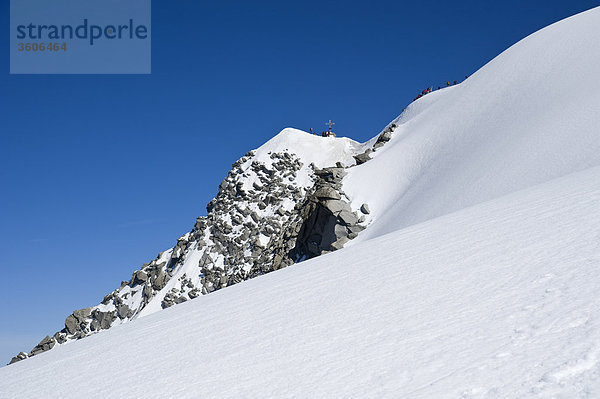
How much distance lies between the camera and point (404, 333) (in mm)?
4340

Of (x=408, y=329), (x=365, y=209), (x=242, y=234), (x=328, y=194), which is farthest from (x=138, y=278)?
(x=408, y=329)

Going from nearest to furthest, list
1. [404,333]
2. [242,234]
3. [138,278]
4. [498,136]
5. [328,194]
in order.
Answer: [404,333], [498,136], [328,194], [242,234], [138,278]

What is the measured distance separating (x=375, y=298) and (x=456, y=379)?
2698 mm

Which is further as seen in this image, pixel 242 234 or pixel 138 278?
pixel 138 278

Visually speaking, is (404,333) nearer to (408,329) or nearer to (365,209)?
(408,329)

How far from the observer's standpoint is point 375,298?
589 centimetres

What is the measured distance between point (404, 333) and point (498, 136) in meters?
24.7

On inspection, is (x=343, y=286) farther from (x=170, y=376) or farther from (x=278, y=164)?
(x=278, y=164)

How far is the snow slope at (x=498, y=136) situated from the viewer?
66.0ft

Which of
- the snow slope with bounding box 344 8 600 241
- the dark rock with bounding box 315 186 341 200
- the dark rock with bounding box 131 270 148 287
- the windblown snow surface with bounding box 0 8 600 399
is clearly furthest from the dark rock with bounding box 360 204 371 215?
the dark rock with bounding box 131 270 148 287

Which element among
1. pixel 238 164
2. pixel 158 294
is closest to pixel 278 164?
pixel 238 164

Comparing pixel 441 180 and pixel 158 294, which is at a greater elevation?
pixel 441 180

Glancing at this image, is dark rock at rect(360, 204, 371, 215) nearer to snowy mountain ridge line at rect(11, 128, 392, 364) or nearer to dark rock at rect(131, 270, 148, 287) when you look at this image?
snowy mountain ridge line at rect(11, 128, 392, 364)

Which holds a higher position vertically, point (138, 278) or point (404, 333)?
point (404, 333)
